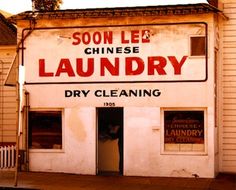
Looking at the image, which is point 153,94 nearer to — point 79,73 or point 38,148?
point 79,73

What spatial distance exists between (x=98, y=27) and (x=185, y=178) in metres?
5.68

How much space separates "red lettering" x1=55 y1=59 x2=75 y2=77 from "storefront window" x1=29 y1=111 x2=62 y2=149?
135cm

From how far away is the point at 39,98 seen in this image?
19.1 metres

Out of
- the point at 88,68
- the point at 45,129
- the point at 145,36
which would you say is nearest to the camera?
the point at 145,36

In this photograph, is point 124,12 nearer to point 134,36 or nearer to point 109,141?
point 134,36

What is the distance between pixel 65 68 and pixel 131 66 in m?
2.25

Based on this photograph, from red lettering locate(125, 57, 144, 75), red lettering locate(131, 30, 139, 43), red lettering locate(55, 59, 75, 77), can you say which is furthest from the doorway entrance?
red lettering locate(131, 30, 139, 43)

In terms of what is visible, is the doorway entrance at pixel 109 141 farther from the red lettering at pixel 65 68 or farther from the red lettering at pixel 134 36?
the red lettering at pixel 134 36

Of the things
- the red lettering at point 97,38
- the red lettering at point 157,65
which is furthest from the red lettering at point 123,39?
the red lettering at point 157,65

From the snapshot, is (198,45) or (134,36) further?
(134,36)

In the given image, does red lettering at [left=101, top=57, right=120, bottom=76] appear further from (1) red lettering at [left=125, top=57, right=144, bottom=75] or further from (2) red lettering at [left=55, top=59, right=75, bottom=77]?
(2) red lettering at [left=55, top=59, right=75, bottom=77]

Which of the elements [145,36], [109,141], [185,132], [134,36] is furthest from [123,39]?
[185,132]

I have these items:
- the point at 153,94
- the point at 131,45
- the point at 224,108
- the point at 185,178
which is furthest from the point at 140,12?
the point at 185,178

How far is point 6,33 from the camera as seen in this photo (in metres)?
26.1
